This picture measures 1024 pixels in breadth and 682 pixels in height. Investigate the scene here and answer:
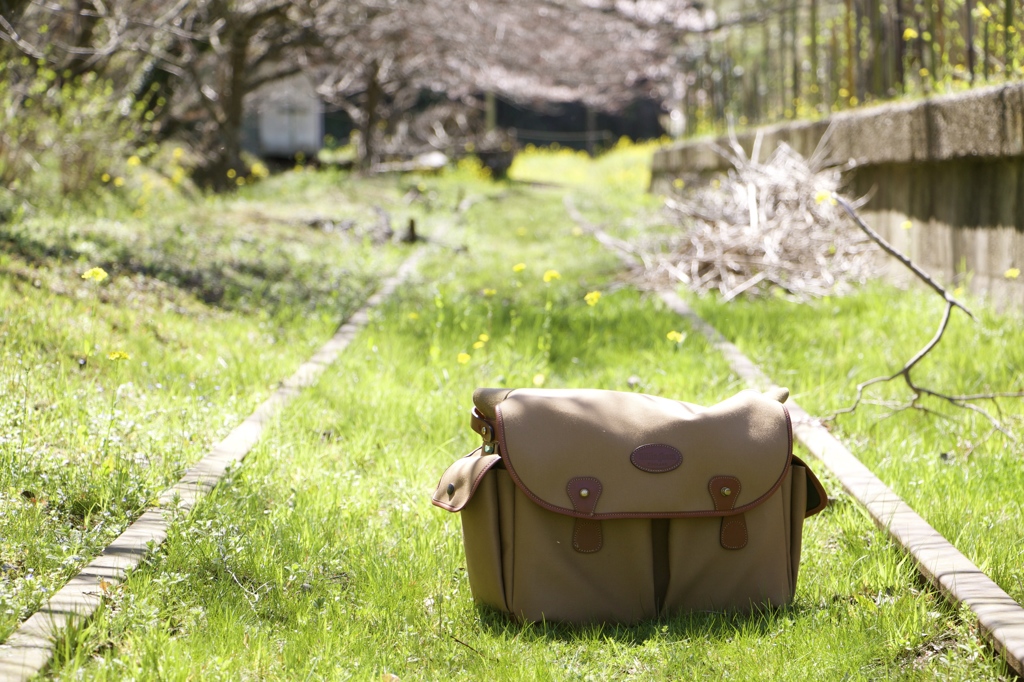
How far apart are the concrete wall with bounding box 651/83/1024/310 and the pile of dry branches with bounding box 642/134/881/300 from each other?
0.90ft

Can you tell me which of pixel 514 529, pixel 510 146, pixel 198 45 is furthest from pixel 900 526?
pixel 510 146

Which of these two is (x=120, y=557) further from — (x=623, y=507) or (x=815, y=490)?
(x=815, y=490)

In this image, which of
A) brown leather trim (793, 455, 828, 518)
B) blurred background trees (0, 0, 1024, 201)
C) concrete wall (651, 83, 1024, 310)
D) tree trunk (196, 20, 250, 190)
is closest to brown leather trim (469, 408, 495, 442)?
brown leather trim (793, 455, 828, 518)

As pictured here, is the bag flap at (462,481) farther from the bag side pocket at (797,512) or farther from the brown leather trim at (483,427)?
the bag side pocket at (797,512)

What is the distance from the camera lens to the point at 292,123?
24031 mm

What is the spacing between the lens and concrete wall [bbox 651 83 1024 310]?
19.5 feet

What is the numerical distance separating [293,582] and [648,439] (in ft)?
3.51

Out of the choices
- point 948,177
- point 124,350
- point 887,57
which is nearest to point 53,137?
point 124,350

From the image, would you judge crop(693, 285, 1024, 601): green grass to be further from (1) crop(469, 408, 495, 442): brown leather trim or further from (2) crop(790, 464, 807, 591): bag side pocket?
(1) crop(469, 408, 495, 442): brown leather trim

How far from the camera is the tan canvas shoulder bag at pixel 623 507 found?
2670mm

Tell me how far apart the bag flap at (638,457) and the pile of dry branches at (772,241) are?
4462 mm

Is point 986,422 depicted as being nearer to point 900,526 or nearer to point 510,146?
point 900,526

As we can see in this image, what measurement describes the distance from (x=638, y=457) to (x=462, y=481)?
18.8 inches

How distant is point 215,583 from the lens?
2701 millimetres
